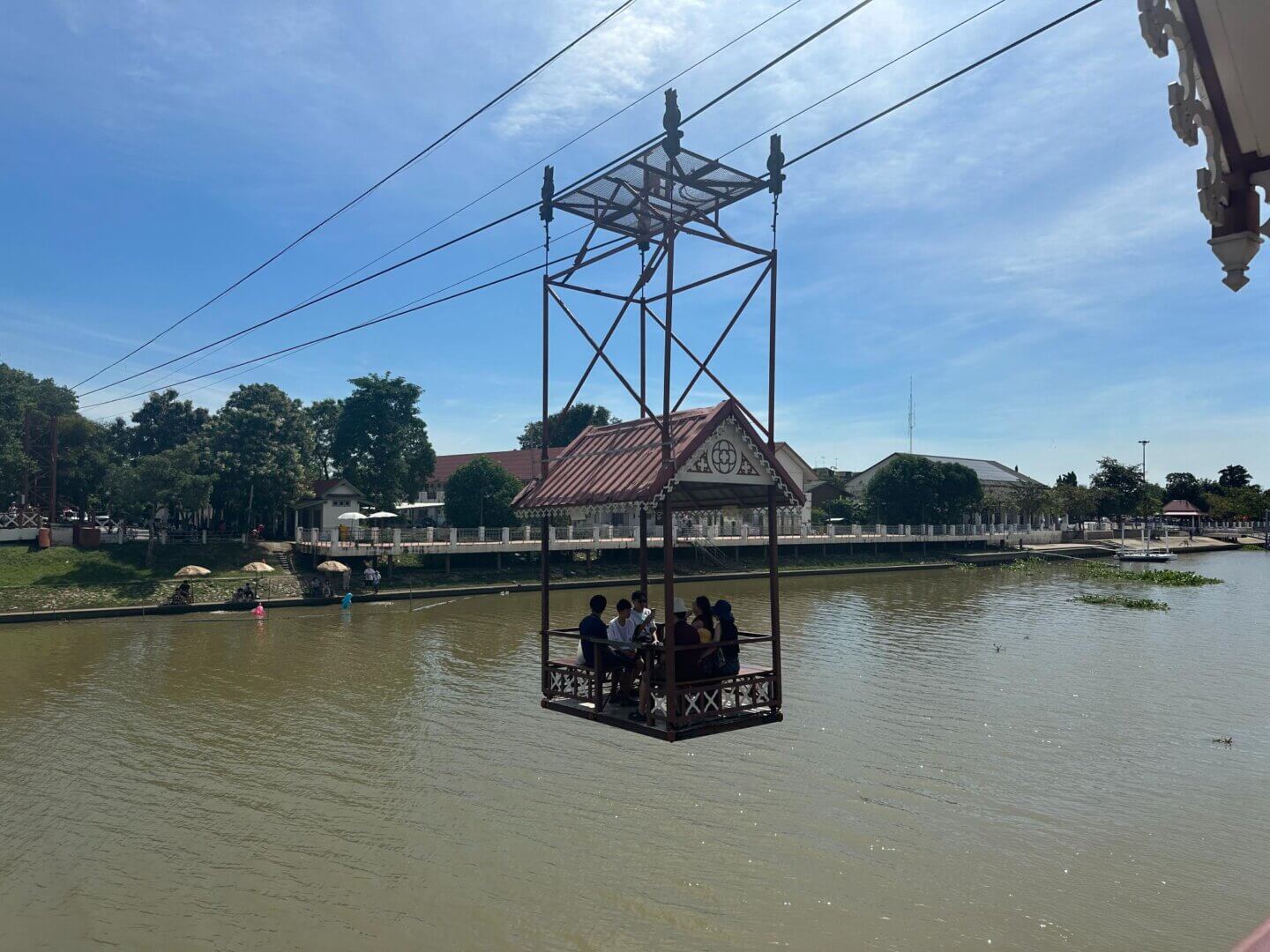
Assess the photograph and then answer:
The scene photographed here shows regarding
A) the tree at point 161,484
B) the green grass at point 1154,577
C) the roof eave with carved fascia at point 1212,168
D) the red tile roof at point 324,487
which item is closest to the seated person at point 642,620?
the roof eave with carved fascia at point 1212,168

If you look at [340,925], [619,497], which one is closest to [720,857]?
[340,925]

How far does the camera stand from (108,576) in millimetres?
35156

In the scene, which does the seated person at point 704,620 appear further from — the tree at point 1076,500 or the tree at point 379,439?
the tree at point 1076,500

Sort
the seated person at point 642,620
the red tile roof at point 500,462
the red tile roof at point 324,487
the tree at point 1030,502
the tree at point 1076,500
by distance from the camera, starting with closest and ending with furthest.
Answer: the seated person at point 642,620
the red tile roof at point 324,487
the red tile roof at point 500,462
the tree at point 1030,502
the tree at point 1076,500

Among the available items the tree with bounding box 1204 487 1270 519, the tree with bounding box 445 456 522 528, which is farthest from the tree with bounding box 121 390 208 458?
the tree with bounding box 1204 487 1270 519

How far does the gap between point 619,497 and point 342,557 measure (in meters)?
34.0

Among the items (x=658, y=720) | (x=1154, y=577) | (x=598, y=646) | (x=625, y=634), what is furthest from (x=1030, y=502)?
(x=658, y=720)

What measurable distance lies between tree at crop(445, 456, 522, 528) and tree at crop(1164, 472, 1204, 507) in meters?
107

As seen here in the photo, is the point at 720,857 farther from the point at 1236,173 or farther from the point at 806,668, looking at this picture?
the point at 806,668

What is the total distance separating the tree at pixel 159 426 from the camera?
49.0 meters

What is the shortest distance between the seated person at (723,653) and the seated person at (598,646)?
0.92m

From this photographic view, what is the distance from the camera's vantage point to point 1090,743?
1591cm

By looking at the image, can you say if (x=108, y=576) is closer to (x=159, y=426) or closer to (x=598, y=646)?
(x=159, y=426)

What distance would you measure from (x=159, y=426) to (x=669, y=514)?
49.3 meters
